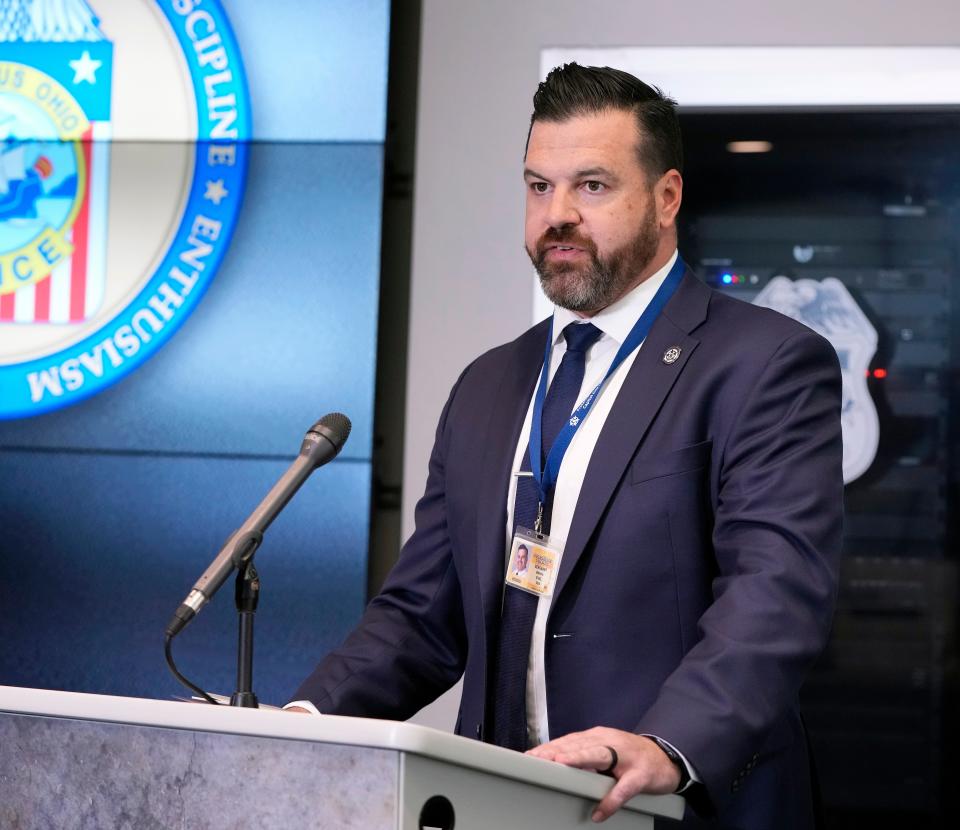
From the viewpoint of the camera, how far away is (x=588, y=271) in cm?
199

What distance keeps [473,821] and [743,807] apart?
27.4 inches

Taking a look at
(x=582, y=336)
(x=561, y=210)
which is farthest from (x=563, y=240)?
(x=582, y=336)

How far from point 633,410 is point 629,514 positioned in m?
0.15

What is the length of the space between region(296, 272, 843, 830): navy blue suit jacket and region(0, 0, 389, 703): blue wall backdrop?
1233 millimetres

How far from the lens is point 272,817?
107 cm

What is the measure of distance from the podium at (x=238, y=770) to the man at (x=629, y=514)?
284 millimetres

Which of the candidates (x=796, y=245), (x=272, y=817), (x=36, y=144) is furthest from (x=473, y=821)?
(x=36, y=144)

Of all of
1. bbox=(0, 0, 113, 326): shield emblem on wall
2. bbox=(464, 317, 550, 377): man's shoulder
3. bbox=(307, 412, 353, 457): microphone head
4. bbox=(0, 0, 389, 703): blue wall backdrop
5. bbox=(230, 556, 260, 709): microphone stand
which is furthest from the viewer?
bbox=(0, 0, 113, 326): shield emblem on wall

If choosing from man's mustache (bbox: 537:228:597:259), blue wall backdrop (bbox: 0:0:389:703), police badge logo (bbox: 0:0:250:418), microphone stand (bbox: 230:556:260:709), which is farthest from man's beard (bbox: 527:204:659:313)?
police badge logo (bbox: 0:0:250:418)

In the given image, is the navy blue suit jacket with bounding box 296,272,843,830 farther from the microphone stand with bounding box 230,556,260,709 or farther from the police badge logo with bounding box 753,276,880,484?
the police badge logo with bounding box 753,276,880,484

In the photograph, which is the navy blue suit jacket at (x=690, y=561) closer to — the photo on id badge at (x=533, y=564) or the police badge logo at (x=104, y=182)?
the photo on id badge at (x=533, y=564)

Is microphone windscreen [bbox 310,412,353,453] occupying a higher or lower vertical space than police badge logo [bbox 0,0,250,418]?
lower

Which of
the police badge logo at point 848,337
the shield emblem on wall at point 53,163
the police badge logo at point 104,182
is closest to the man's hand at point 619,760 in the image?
the police badge logo at point 848,337

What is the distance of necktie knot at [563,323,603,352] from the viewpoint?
2023 millimetres
